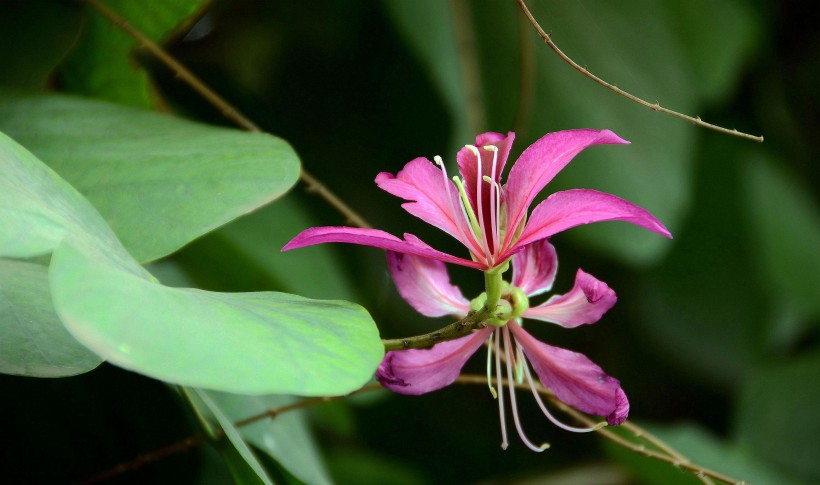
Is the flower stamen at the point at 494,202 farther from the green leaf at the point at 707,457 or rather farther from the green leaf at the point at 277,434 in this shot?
the green leaf at the point at 707,457

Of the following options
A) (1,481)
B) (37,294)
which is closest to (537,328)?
(1,481)

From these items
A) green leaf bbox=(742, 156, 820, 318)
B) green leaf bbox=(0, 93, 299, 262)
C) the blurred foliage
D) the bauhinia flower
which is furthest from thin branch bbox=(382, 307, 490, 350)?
green leaf bbox=(742, 156, 820, 318)

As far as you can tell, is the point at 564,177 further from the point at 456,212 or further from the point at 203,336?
the point at 203,336

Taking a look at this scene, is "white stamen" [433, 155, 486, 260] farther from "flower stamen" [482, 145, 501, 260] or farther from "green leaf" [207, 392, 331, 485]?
"green leaf" [207, 392, 331, 485]

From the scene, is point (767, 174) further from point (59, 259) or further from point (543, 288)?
point (59, 259)

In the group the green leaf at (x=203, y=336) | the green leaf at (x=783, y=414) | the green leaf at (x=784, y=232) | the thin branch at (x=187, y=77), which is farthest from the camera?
the green leaf at (x=784, y=232)

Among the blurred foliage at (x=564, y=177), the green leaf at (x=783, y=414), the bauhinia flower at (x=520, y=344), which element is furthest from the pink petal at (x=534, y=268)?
the green leaf at (x=783, y=414)
